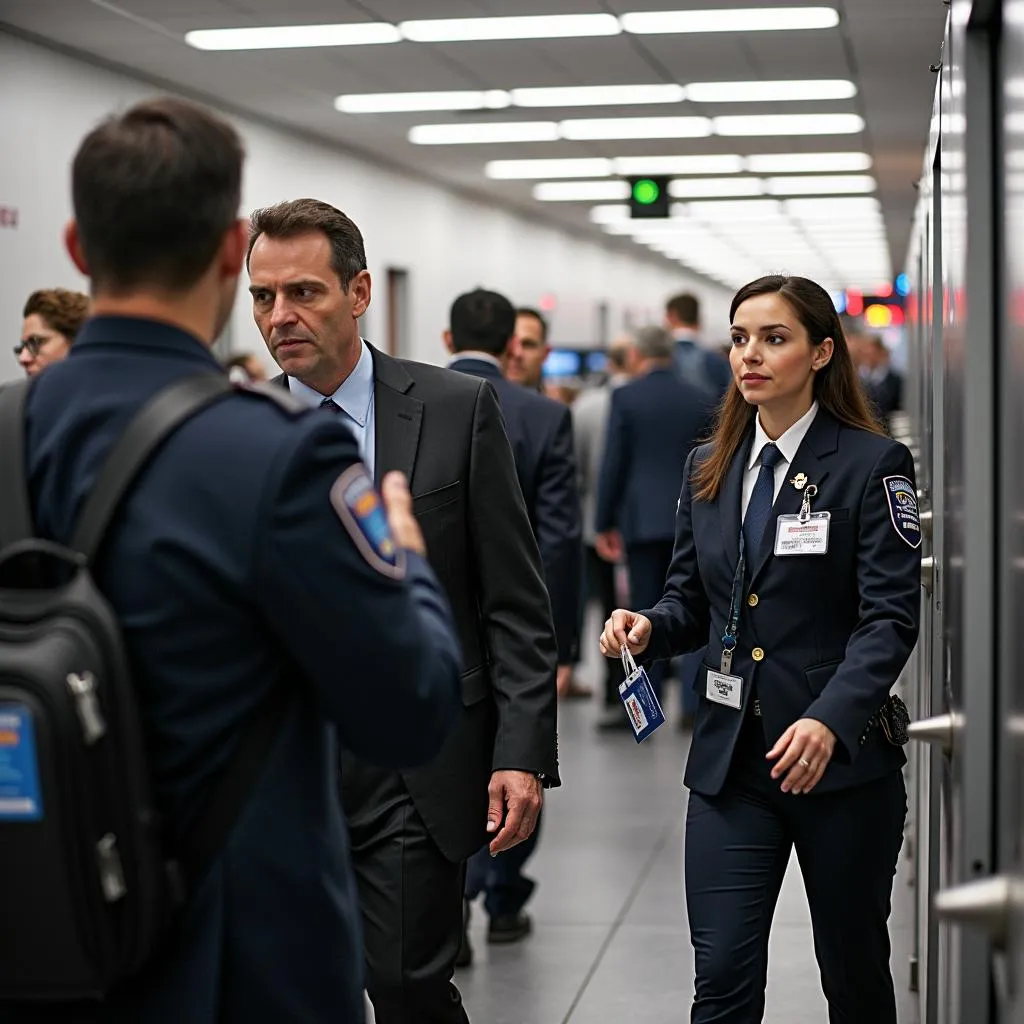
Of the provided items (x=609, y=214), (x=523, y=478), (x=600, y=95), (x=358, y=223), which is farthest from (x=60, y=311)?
(x=609, y=214)

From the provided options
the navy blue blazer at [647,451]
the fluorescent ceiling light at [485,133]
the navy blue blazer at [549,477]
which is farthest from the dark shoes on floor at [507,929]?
the fluorescent ceiling light at [485,133]

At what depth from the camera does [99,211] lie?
1.73 meters

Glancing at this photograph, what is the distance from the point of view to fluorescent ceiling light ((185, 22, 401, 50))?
32.8 feet

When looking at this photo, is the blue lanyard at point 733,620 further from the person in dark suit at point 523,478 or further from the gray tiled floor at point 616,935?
the person in dark suit at point 523,478

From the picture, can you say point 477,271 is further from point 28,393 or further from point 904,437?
point 28,393

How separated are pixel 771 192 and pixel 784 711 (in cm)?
1580

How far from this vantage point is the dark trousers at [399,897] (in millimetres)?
3080

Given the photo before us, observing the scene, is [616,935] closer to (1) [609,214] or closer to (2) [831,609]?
(2) [831,609]

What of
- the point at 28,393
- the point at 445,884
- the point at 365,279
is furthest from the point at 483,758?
the point at 28,393

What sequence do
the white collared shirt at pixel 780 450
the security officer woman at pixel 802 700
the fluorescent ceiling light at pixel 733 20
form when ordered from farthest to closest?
the fluorescent ceiling light at pixel 733 20, the white collared shirt at pixel 780 450, the security officer woman at pixel 802 700

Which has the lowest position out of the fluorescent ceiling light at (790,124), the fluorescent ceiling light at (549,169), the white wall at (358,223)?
the white wall at (358,223)

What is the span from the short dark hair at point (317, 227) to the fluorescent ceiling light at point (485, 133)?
10543mm

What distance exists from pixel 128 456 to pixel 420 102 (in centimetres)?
1128

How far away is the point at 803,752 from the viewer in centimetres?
303
